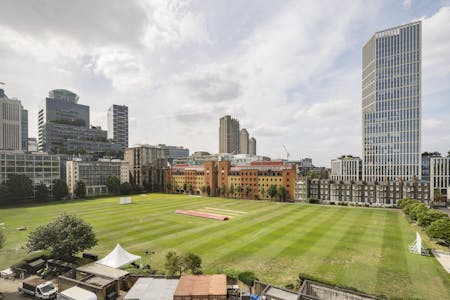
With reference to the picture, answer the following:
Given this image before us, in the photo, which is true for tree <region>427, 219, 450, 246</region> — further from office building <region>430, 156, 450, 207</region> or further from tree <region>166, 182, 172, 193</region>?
tree <region>166, 182, 172, 193</region>

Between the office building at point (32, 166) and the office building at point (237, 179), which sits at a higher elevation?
the office building at point (32, 166)

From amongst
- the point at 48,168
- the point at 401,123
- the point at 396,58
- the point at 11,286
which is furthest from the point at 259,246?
the point at 396,58

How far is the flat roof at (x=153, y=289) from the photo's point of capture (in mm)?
19672

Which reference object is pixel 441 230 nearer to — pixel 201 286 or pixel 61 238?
pixel 201 286

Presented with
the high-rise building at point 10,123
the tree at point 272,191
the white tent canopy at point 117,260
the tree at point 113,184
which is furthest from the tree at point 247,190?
the high-rise building at point 10,123

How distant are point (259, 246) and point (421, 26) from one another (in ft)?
464

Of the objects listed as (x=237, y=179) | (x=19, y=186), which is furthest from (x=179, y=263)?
(x=19, y=186)

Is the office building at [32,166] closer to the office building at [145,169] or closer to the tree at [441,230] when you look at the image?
the office building at [145,169]

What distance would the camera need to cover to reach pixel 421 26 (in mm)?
109250

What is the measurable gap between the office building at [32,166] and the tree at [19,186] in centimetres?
593

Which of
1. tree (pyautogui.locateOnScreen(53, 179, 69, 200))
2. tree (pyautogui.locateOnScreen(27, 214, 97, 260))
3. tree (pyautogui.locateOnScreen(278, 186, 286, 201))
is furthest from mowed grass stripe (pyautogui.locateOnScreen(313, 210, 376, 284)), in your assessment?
tree (pyautogui.locateOnScreen(53, 179, 69, 200))

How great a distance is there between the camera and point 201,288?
20.2m

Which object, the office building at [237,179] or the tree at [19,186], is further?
the office building at [237,179]

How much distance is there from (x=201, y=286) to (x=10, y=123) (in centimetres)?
20130
